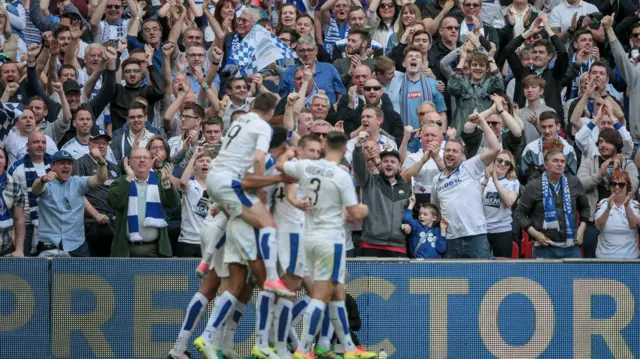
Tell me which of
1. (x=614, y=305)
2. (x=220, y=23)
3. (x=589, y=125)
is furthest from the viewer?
(x=220, y=23)

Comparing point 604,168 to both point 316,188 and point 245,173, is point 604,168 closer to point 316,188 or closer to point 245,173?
point 316,188

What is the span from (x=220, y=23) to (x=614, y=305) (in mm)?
9385

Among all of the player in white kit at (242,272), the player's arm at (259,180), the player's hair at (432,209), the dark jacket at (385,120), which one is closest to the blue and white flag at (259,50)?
the dark jacket at (385,120)

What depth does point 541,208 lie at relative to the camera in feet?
58.2

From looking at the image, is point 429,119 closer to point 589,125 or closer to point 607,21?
point 589,125

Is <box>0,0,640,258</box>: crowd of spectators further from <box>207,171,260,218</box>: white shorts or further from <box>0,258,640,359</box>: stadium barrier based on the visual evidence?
<box>207,171,260,218</box>: white shorts

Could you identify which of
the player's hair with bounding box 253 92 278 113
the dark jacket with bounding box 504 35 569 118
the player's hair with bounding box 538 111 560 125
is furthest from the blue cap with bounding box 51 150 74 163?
the dark jacket with bounding box 504 35 569 118

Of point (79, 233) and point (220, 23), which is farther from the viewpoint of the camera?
point (220, 23)

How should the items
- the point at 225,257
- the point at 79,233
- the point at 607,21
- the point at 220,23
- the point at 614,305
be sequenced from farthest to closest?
the point at 220,23
the point at 607,21
the point at 79,233
the point at 614,305
the point at 225,257

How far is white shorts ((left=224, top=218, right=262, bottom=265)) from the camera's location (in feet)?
A: 48.2

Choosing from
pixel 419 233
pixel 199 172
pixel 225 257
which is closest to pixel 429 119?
pixel 419 233

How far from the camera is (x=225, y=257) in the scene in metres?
14.9

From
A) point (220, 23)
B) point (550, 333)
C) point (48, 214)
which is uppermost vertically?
point (220, 23)

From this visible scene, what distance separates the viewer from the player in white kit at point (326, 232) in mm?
14570
